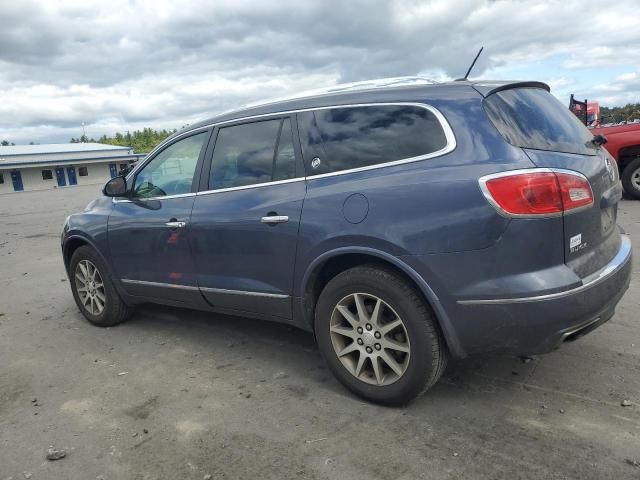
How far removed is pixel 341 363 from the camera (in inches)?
135

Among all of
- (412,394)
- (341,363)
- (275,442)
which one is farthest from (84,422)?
(412,394)

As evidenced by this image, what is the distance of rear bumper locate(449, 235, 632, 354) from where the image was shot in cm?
278

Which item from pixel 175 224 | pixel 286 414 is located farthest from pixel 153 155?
pixel 286 414

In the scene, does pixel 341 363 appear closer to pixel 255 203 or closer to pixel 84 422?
pixel 255 203

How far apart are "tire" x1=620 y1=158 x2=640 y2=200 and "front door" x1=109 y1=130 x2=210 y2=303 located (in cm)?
909

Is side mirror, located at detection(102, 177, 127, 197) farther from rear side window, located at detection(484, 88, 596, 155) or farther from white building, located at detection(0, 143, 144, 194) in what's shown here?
white building, located at detection(0, 143, 144, 194)

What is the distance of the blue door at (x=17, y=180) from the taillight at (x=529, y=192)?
188 ft

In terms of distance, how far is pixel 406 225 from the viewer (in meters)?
3.00

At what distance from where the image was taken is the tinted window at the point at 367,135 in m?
3.12

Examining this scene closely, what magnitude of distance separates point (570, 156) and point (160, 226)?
3.00 m

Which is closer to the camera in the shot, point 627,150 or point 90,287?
point 90,287

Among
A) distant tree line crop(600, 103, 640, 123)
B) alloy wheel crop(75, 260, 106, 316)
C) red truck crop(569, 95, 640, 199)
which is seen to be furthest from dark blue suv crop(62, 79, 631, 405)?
distant tree line crop(600, 103, 640, 123)

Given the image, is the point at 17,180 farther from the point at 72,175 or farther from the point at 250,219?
the point at 250,219

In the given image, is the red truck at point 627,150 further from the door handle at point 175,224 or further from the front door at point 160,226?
the door handle at point 175,224
